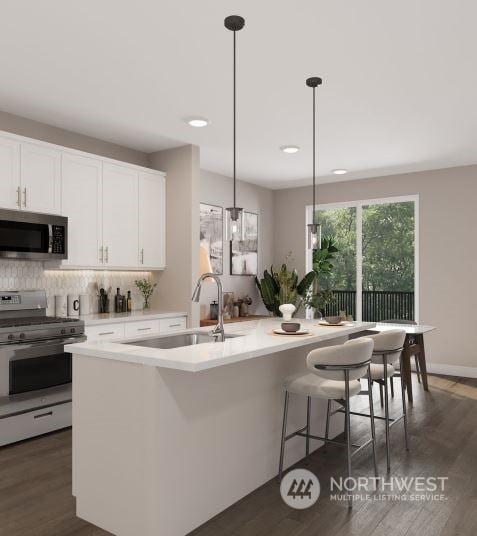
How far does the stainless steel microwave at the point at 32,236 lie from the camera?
154 inches

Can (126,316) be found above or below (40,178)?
below

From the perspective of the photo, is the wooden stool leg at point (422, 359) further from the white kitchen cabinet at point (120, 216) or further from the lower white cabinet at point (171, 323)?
the white kitchen cabinet at point (120, 216)

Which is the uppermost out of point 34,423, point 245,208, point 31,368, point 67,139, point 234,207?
point 67,139

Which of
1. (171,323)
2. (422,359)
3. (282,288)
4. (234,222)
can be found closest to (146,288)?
(171,323)

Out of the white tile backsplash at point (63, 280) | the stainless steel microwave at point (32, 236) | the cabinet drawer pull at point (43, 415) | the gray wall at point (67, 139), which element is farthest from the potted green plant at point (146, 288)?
the cabinet drawer pull at point (43, 415)

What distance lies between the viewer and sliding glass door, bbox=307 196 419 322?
263 inches

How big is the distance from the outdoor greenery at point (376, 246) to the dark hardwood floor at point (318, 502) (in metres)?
3.12

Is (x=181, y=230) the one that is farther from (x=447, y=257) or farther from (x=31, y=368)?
(x=447, y=257)

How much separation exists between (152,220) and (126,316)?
3.94 ft

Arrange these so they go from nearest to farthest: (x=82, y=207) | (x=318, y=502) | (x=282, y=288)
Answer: (x=318, y=502)
(x=82, y=207)
(x=282, y=288)

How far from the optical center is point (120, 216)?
4.96 m

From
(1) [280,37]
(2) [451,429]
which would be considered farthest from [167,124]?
(2) [451,429]

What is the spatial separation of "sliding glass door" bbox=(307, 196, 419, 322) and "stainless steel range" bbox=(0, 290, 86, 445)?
4082 millimetres

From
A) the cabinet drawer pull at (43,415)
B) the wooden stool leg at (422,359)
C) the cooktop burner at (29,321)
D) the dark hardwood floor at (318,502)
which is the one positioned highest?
the cooktop burner at (29,321)
